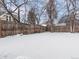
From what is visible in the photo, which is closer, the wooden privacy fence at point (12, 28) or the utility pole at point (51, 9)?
the wooden privacy fence at point (12, 28)

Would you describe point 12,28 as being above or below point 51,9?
below

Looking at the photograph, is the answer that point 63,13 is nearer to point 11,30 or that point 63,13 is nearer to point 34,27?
point 34,27

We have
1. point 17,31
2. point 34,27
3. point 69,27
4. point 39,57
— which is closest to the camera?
point 39,57

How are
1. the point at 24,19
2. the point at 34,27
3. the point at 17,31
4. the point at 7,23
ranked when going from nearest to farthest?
the point at 7,23, the point at 17,31, the point at 34,27, the point at 24,19

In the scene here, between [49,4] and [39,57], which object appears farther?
[49,4]

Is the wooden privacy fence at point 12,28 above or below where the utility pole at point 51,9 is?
below

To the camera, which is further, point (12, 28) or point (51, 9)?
point (51, 9)

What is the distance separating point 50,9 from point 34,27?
7791 millimetres

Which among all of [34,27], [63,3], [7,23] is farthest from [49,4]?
[7,23]

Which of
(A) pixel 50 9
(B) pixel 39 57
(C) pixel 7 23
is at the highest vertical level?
(A) pixel 50 9

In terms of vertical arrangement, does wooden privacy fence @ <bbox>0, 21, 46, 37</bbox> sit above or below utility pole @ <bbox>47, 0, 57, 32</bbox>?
below

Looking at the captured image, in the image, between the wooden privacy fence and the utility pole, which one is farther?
the utility pole

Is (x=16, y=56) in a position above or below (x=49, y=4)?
below

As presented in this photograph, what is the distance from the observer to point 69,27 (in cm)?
2725
